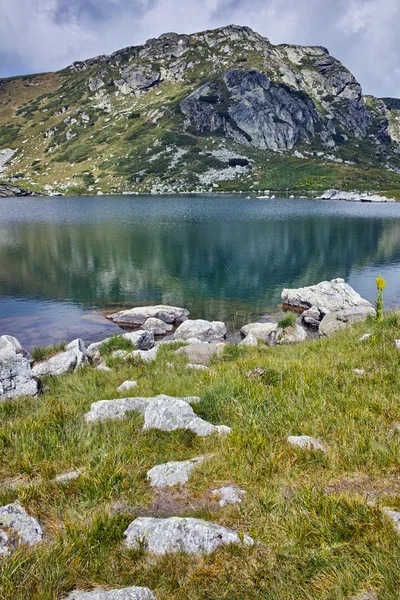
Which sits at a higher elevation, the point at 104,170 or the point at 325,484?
the point at 104,170

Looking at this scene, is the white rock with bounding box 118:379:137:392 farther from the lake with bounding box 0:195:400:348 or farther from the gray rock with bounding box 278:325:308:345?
the lake with bounding box 0:195:400:348

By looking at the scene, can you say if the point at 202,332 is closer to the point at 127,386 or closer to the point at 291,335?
the point at 291,335

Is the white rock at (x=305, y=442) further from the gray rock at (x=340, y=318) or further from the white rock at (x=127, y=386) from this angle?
the gray rock at (x=340, y=318)

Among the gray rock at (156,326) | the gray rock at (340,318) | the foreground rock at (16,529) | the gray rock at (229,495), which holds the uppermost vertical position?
the foreground rock at (16,529)

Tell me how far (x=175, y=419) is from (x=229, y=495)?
6.20ft

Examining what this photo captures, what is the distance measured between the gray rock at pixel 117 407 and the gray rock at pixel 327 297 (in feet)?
69.6

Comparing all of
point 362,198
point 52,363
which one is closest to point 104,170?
point 362,198

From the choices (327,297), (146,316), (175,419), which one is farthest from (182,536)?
(327,297)

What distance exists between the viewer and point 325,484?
4.19m

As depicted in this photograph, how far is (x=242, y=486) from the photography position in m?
4.40

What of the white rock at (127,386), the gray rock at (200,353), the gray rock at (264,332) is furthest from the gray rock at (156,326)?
the white rock at (127,386)

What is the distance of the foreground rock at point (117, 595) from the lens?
9.66 ft

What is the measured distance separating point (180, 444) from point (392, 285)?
108ft

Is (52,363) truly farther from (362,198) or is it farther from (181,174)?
(181,174)
